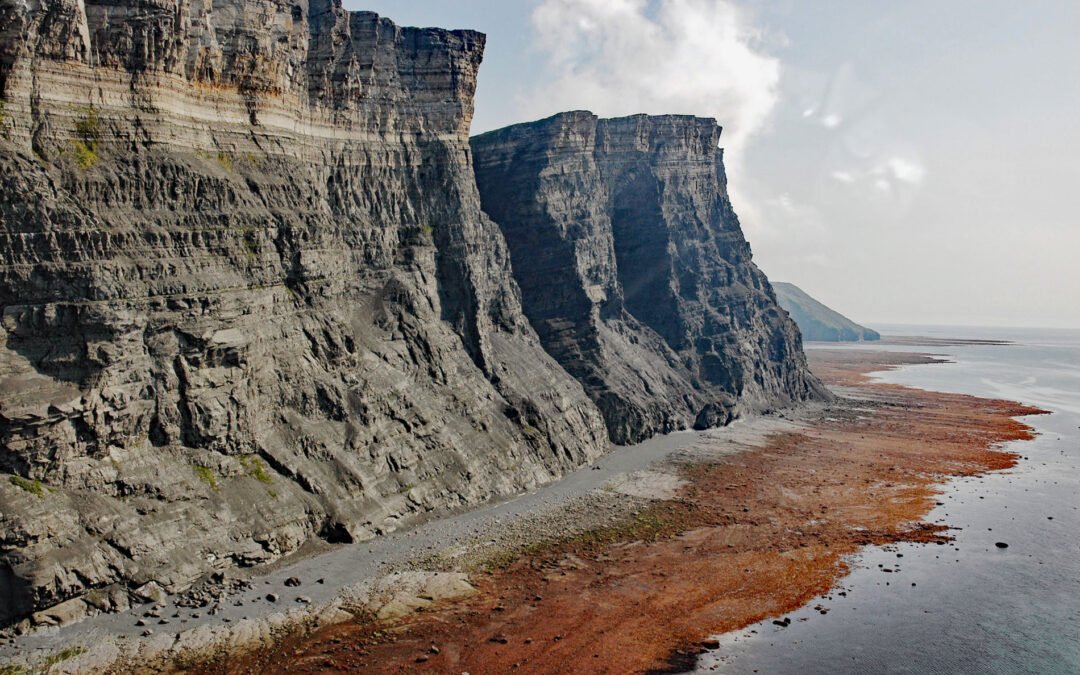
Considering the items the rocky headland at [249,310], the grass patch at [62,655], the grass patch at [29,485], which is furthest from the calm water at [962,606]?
the grass patch at [29,485]

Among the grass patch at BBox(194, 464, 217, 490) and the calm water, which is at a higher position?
the grass patch at BBox(194, 464, 217, 490)

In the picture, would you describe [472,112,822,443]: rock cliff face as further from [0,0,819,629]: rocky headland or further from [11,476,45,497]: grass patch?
[11,476,45,497]: grass patch

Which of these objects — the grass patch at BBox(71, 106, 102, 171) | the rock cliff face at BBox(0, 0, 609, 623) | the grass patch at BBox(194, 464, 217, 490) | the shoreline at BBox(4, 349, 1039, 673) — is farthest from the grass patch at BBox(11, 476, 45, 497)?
the grass patch at BBox(71, 106, 102, 171)

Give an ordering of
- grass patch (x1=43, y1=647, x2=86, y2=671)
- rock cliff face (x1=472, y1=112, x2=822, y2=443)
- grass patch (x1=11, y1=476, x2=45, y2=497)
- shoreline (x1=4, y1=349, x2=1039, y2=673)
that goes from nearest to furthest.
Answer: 1. grass patch (x1=43, y1=647, x2=86, y2=671)
2. shoreline (x1=4, y1=349, x2=1039, y2=673)
3. grass patch (x1=11, y1=476, x2=45, y2=497)
4. rock cliff face (x1=472, y1=112, x2=822, y2=443)

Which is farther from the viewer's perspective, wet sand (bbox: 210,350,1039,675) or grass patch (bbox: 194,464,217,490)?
grass patch (bbox: 194,464,217,490)

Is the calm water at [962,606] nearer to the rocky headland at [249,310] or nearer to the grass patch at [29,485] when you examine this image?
the rocky headland at [249,310]

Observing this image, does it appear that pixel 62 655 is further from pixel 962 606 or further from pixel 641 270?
pixel 641 270
